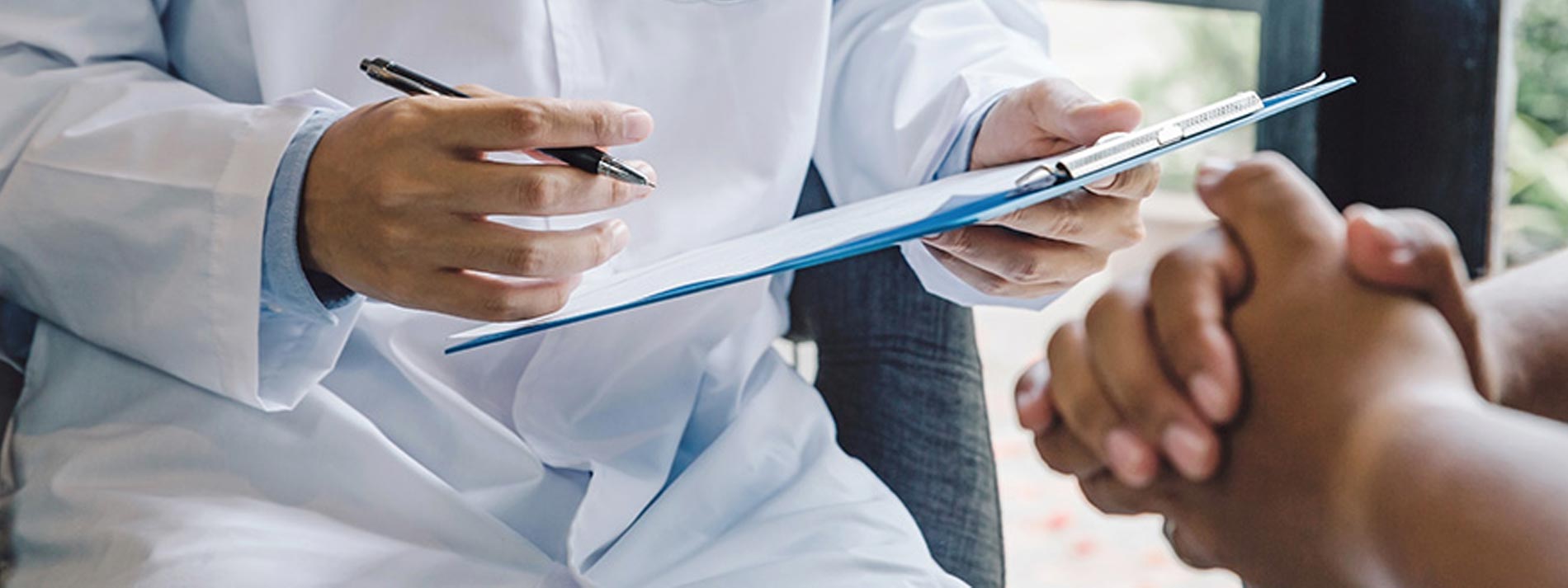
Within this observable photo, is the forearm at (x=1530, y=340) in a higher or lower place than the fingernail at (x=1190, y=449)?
lower

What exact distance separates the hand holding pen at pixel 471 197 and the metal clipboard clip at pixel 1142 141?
27 centimetres

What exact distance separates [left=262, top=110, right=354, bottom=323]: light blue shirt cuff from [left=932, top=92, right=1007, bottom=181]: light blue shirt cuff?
444 millimetres

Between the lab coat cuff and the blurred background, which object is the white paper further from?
the blurred background

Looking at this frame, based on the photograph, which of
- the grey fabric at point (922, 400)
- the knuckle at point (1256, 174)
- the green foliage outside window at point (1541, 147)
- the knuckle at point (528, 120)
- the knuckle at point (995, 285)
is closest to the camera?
the knuckle at point (1256, 174)

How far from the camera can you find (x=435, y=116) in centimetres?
81

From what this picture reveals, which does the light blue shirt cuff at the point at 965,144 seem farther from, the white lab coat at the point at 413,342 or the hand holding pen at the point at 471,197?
the hand holding pen at the point at 471,197

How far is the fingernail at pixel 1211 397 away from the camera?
0.46 m

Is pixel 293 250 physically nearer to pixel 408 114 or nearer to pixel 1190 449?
pixel 408 114

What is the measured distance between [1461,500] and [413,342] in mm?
788

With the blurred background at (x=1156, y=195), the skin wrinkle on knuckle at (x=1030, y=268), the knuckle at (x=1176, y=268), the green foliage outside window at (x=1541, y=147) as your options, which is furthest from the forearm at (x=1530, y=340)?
the green foliage outside window at (x=1541, y=147)

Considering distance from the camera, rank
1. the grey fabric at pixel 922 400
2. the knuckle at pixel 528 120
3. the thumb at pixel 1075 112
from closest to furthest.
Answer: the knuckle at pixel 528 120, the thumb at pixel 1075 112, the grey fabric at pixel 922 400

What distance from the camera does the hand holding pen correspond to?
0.79 metres

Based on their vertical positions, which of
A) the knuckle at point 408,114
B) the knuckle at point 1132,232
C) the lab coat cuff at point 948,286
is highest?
the knuckle at point 408,114

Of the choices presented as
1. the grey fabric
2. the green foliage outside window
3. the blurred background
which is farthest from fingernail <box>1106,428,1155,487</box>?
the green foliage outside window
